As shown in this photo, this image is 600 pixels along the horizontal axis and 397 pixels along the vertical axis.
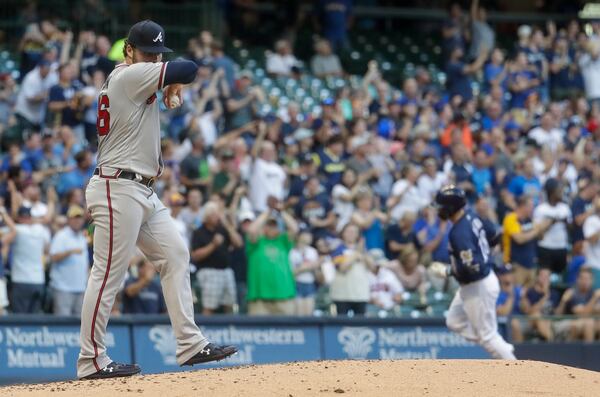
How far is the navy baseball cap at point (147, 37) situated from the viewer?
8.26m

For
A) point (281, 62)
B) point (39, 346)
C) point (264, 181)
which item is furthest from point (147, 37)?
point (281, 62)

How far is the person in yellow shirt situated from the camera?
1708 cm

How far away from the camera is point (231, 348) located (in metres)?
8.32

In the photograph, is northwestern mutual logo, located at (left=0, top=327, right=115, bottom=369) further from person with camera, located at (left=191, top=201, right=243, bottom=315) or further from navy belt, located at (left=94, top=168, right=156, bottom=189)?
navy belt, located at (left=94, top=168, right=156, bottom=189)

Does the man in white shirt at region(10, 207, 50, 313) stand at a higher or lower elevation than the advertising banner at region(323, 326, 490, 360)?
higher

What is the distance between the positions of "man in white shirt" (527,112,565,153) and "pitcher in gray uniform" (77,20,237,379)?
42.1 feet

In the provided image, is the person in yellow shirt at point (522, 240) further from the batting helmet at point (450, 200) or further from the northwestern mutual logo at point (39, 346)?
the northwestern mutual logo at point (39, 346)

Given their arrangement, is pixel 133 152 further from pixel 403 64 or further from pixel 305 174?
pixel 403 64

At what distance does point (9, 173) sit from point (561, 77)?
11689 millimetres

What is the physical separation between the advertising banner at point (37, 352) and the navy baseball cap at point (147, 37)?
589 cm

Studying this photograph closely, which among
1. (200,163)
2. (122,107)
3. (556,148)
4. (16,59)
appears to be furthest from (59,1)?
(122,107)

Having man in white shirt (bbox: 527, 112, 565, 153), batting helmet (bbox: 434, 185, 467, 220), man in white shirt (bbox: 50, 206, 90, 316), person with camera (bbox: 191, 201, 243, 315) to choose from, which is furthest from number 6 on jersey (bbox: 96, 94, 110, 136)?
man in white shirt (bbox: 527, 112, 565, 153)

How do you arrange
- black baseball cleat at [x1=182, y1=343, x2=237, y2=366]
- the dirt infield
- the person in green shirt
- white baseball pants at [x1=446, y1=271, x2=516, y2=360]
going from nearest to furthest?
the dirt infield
black baseball cleat at [x1=182, y1=343, x2=237, y2=366]
white baseball pants at [x1=446, y1=271, x2=516, y2=360]
the person in green shirt

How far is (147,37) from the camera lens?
827cm
